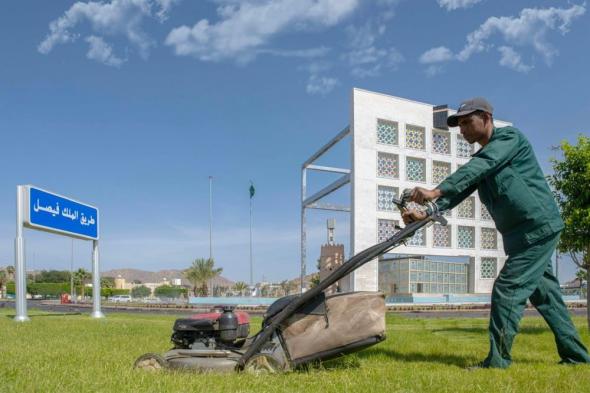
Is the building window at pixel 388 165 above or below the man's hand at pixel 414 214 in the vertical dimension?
above

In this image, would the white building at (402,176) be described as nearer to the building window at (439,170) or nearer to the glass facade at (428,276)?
the building window at (439,170)

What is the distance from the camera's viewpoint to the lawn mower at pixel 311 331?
4012 millimetres

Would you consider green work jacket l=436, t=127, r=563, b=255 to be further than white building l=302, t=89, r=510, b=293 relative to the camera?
No

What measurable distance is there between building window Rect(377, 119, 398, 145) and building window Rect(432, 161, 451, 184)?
13.3 feet

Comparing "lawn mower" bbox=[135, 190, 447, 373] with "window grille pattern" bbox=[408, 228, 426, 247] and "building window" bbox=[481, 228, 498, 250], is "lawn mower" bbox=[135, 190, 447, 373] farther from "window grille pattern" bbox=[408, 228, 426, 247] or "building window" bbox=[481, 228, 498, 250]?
"building window" bbox=[481, 228, 498, 250]

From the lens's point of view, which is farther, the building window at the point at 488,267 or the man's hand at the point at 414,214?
the building window at the point at 488,267

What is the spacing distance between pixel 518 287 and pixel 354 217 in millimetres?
35934

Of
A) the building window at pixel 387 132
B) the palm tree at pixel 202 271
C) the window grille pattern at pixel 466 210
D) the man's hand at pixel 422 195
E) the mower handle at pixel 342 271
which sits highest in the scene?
the building window at pixel 387 132

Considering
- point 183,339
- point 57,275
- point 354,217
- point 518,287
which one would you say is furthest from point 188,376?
point 57,275

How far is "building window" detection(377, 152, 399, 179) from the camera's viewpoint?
138ft

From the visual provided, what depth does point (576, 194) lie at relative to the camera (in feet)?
35.7

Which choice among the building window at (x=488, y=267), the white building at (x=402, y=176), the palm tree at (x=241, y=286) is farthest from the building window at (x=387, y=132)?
the palm tree at (x=241, y=286)

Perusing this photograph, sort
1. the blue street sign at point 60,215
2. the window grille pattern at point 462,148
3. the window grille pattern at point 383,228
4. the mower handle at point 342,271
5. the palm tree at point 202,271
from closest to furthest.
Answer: the mower handle at point 342,271 → the blue street sign at point 60,215 → the window grille pattern at point 383,228 → the window grille pattern at point 462,148 → the palm tree at point 202,271

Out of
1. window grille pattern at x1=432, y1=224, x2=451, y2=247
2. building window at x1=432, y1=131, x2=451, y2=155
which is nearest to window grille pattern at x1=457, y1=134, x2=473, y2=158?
building window at x1=432, y1=131, x2=451, y2=155
